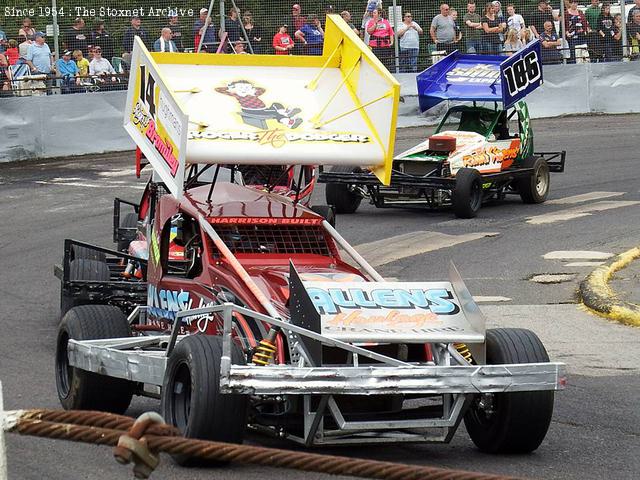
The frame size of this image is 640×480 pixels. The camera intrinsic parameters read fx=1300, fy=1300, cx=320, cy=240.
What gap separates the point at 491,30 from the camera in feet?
91.9

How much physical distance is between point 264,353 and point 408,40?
20.8 m

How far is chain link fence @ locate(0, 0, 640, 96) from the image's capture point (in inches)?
934

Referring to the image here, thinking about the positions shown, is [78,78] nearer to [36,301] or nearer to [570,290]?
[36,301]

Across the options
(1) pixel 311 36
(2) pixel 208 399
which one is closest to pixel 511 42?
(1) pixel 311 36

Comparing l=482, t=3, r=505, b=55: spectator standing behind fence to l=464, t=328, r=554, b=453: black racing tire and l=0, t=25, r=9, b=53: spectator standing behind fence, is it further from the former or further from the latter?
l=464, t=328, r=554, b=453: black racing tire

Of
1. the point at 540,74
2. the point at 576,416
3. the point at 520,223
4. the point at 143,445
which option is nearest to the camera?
the point at 143,445

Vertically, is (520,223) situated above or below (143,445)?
below

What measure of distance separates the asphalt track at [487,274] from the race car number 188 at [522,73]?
1.76 meters

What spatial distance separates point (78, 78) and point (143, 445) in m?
21.5

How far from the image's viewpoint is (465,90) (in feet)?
63.1

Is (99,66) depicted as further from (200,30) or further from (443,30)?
(443,30)

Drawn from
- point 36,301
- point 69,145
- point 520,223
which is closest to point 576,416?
point 36,301

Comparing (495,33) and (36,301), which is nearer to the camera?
(36,301)

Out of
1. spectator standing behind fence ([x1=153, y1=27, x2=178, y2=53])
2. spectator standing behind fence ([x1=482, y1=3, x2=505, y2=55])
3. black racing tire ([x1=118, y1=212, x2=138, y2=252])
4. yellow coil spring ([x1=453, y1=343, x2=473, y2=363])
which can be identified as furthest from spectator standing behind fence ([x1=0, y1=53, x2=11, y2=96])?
yellow coil spring ([x1=453, y1=343, x2=473, y2=363])
